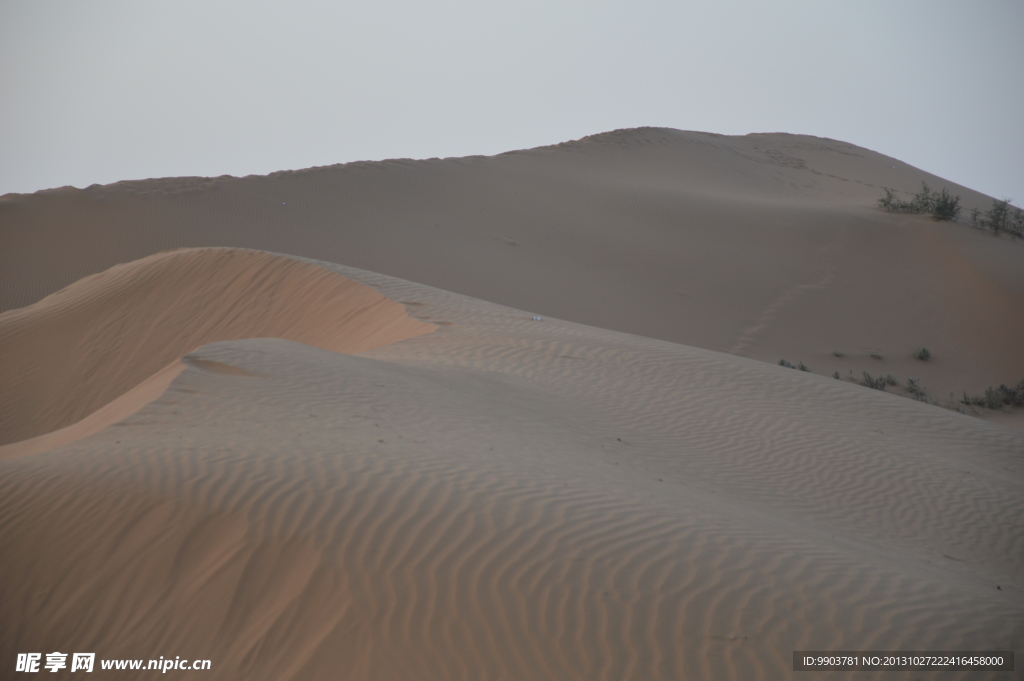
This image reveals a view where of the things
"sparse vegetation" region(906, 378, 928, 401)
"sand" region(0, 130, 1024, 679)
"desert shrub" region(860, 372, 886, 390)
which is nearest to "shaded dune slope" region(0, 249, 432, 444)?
"sand" region(0, 130, 1024, 679)

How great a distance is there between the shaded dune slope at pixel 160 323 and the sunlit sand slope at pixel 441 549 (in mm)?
4314

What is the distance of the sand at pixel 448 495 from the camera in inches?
135

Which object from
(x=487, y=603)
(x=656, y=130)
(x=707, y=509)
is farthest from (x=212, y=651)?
(x=656, y=130)

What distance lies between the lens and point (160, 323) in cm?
1178

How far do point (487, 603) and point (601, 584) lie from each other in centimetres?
59

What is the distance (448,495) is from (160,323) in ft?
30.2

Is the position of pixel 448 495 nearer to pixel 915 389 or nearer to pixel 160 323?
pixel 160 323

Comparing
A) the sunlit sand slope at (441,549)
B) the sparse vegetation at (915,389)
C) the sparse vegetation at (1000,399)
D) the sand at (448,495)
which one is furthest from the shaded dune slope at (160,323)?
the sparse vegetation at (1000,399)

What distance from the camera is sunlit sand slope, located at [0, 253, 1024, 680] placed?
336cm

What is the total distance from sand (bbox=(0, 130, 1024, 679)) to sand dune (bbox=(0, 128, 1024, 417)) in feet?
22.5

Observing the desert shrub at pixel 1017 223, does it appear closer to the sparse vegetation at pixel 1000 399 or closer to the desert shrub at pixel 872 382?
the sparse vegetation at pixel 1000 399

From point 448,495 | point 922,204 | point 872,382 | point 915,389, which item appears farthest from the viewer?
point 922,204

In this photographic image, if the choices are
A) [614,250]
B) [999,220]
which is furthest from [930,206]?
[614,250]

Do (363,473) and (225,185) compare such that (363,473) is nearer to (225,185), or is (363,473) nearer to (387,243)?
(387,243)
